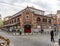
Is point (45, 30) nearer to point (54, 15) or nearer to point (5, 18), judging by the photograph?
point (54, 15)

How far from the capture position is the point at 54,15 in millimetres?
9898

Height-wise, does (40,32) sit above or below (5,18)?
below

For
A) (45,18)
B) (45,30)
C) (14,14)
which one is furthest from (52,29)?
(14,14)

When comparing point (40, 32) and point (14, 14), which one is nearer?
point (14, 14)

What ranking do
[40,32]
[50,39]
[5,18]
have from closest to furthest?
[5,18]
[40,32]
[50,39]

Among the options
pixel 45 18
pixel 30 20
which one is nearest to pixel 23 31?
pixel 30 20

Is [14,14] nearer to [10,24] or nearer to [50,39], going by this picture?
[10,24]

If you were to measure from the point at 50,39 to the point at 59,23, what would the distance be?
2140 millimetres

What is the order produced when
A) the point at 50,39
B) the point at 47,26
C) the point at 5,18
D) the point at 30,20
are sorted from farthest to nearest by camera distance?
the point at 50,39 → the point at 30,20 → the point at 47,26 → the point at 5,18

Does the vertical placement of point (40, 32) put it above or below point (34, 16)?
below

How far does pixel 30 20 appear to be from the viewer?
11234mm

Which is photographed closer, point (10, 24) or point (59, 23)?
point (10, 24)

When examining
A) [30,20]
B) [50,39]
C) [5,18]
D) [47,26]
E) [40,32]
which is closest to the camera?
[5,18]

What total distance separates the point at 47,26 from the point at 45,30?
38 centimetres
